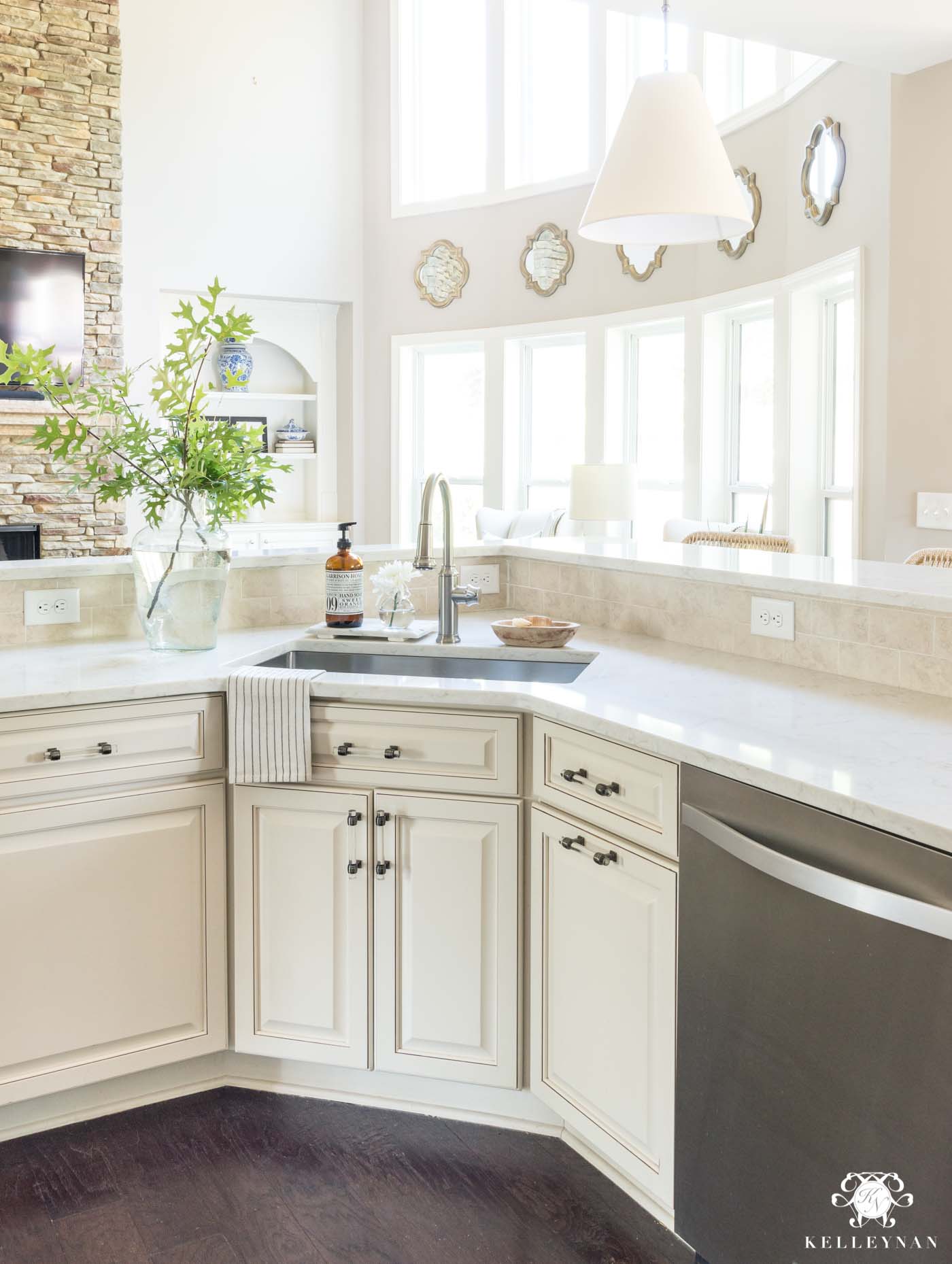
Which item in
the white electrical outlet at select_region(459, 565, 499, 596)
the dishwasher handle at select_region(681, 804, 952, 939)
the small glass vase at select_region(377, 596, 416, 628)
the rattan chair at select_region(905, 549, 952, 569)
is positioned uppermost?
the rattan chair at select_region(905, 549, 952, 569)

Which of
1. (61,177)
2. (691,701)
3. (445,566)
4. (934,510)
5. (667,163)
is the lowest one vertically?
(691,701)

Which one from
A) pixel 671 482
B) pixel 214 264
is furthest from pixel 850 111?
pixel 214 264

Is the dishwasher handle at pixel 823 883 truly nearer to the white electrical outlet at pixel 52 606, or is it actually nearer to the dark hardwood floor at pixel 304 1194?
the dark hardwood floor at pixel 304 1194

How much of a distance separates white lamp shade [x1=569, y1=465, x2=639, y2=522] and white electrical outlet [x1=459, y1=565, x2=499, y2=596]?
249cm

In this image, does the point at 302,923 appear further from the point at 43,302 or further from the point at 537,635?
the point at 43,302

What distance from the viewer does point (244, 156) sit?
24.0 ft

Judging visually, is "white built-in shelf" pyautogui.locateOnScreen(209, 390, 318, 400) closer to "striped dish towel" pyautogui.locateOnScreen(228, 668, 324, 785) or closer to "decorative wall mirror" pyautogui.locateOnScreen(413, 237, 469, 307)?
"decorative wall mirror" pyautogui.locateOnScreen(413, 237, 469, 307)

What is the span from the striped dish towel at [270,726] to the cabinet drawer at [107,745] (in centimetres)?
7

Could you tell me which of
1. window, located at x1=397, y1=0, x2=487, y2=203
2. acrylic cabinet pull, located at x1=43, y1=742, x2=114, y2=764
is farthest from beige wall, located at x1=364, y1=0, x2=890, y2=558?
acrylic cabinet pull, located at x1=43, y1=742, x2=114, y2=764

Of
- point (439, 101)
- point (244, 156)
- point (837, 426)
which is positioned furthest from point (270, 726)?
point (439, 101)

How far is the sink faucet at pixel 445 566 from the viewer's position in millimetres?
2570

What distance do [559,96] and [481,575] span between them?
16.0 feet

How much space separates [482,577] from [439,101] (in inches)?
220

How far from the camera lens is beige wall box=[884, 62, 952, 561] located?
4.05m
